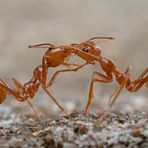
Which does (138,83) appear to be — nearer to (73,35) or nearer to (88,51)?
(88,51)

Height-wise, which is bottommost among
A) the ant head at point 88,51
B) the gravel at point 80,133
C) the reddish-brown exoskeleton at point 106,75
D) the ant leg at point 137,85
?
the gravel at point 80,133

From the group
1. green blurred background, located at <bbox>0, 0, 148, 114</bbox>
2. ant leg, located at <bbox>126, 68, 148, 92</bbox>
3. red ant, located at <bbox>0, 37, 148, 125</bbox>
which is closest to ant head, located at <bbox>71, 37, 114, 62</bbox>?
red ant, located at <bbox>0, 37, 148, 125</bbox>

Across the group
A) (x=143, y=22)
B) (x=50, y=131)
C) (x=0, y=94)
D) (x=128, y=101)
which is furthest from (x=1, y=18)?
(x=50, y=131)

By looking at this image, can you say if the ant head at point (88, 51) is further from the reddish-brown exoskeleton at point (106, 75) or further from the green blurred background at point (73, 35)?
the green blurred background at point (73, 35)

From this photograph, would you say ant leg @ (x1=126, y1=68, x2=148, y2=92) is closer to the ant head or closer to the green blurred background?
the ant head

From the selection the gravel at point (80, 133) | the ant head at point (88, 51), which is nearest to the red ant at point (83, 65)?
the ant head at point (88, 51)

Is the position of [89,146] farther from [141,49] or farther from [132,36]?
[132,36]

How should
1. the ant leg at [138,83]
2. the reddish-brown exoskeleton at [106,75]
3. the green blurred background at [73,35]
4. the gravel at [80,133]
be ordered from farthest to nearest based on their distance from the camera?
the green blurred background at [73,35]
the ant leg at [138,83]
the reddish-brown exoskeleton at [106,75]
the gravel at [80,133]

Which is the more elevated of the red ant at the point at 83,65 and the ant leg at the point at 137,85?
the red ant at the point at 83,65
